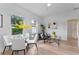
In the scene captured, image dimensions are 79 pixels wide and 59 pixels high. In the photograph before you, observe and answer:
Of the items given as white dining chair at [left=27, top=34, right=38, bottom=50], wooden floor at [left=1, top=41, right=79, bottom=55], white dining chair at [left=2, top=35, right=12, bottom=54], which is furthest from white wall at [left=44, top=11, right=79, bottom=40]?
white dining chair at [left=2, top=35, right=12, bottom=54]

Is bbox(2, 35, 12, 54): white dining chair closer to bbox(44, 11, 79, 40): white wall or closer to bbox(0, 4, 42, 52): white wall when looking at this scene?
bbox(0, 4, 42, 52): white wall

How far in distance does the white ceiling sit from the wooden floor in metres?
0.65

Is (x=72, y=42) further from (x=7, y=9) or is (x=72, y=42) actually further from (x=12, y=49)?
(x=7, y=9)

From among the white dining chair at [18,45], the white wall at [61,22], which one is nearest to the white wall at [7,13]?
the white dining chair at [18,45]

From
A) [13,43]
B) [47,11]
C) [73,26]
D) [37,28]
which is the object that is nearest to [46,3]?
[47,11]

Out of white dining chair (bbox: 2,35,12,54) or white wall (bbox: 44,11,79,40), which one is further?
white wall (bbox: 44,11,79,40)

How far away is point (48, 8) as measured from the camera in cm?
222

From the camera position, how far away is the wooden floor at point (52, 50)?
2.17 m

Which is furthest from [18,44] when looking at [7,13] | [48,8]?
[48,8]

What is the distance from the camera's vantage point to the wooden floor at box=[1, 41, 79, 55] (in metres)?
2.17

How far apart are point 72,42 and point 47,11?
2.69 feet

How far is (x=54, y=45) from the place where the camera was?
2.29 meters

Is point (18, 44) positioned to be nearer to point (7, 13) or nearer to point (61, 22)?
point (7, 13)

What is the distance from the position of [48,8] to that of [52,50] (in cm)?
86
